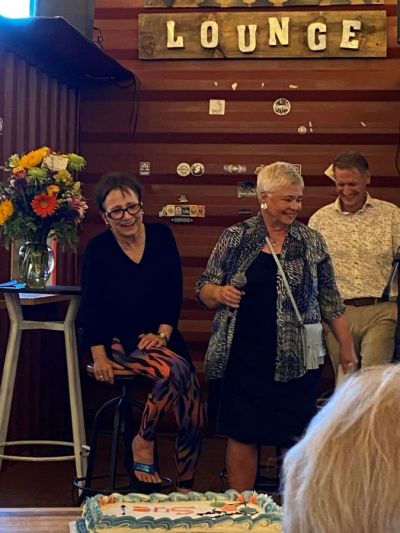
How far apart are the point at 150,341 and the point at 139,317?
112mm

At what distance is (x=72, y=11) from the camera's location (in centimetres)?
496

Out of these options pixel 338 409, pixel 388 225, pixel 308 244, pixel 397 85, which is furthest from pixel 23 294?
pixel 338 409

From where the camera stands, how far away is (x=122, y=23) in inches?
225

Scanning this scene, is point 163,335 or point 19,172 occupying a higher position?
point 19,172

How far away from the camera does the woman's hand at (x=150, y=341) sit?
11.5ft

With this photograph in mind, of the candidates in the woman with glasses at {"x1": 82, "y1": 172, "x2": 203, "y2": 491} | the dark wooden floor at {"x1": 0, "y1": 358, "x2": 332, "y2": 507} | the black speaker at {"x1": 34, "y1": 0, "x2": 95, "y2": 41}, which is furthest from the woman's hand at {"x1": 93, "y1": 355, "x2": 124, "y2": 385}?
the black speaker at {"x1": 34, "y1": 0, "x2": 95, "y2": 41}

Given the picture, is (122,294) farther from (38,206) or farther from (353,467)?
(353,467)

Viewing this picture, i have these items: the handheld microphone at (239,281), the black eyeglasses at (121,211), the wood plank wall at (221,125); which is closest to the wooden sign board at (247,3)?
the wood plank wall at (221,125)

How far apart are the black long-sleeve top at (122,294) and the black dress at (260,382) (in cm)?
33

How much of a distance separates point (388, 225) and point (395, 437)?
3.87m

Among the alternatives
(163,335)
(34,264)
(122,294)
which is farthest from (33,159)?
(163,335)

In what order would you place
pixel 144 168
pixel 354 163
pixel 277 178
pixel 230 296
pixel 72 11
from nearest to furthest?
pixel 230 296, pixel 277 178, pixel 354 163, pixel 72 11, pixel 144 168

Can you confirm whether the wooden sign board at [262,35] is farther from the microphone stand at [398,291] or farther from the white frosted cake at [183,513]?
the white frosted cake at [183,513]

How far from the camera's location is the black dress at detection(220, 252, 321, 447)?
134 inches
